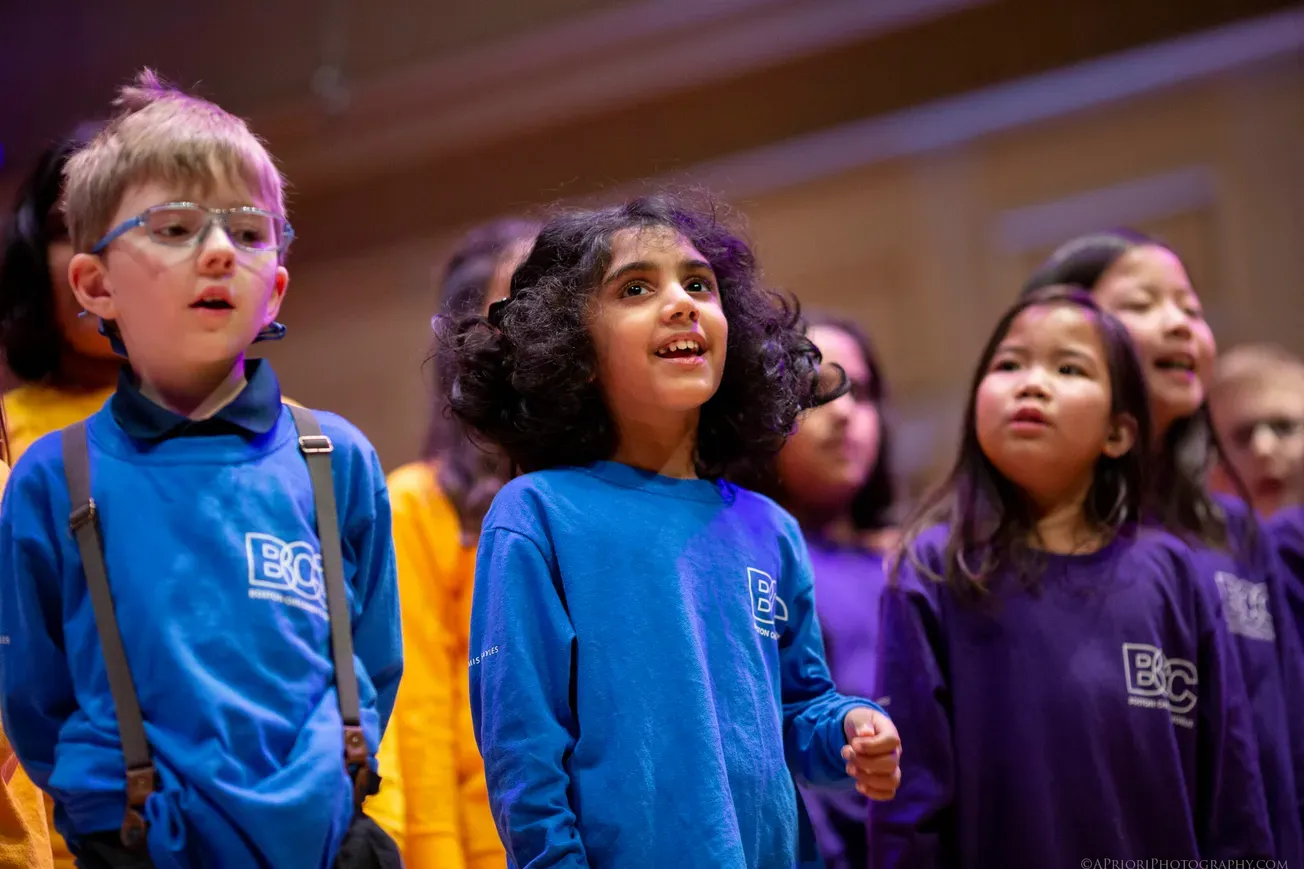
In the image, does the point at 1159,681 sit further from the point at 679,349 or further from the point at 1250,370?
the point at 1250,370

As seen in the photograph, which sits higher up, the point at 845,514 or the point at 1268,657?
the point at 845,514

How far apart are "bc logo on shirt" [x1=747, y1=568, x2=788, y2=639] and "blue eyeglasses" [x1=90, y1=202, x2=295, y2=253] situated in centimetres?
77

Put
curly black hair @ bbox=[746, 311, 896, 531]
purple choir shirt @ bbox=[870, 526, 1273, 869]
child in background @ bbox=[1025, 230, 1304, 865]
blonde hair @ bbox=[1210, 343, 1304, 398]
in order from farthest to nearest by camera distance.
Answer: blonde hair @ bbox=[1210, 343, 1304, 398] < curly black hair @ bbox=[746, 311, 896, 531] < child in background @ bbox=[1025, 230, 1304, 865] < purple choir shirt @ bbox=[870, 526, 1273, 869]

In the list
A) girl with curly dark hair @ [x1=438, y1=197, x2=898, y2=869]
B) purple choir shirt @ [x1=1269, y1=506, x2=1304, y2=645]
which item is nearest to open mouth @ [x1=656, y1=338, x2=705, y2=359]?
girl with curly dark hair @ [x1=438, y1=197, x2=898, y2=869]

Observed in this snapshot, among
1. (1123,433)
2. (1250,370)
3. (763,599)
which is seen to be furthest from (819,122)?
(763,599)

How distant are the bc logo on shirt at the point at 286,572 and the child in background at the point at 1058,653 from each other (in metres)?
0.98

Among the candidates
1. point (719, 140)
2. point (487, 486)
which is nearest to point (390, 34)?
point (719, 140)

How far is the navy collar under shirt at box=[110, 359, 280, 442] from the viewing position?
5.69 ft

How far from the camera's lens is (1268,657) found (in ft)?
8.24

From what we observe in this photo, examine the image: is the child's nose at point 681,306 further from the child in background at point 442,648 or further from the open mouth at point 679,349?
the child in background at point 442,648

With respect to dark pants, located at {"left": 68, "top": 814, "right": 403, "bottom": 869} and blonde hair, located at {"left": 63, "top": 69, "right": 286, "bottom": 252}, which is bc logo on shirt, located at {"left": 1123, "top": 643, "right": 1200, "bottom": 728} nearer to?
dark pants, located at {"left": 68, "top": 814, "right": 403, "bottom": 869}

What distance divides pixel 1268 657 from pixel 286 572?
1.75 metres

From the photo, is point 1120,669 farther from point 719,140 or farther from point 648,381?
point 719,140

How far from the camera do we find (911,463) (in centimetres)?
534
